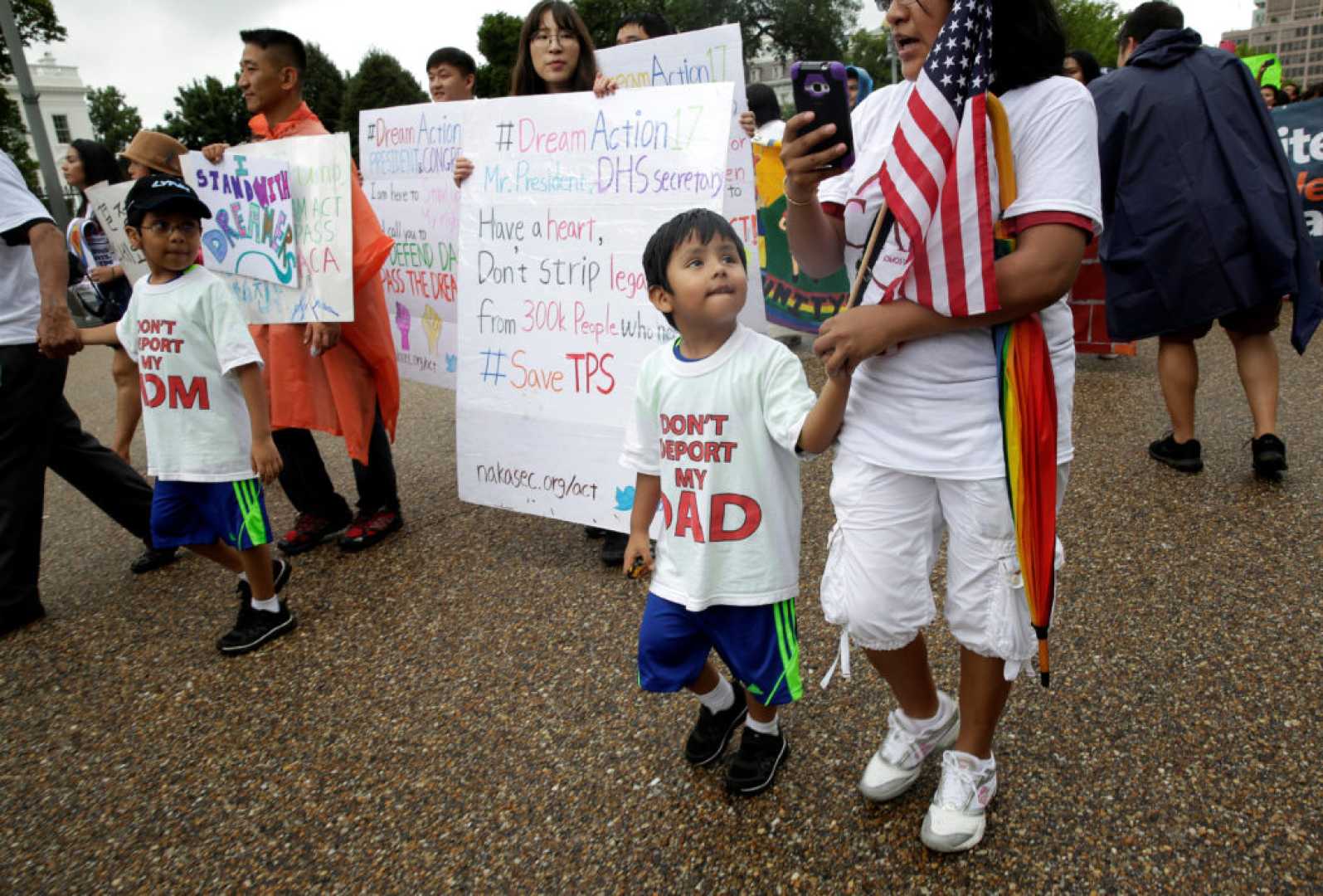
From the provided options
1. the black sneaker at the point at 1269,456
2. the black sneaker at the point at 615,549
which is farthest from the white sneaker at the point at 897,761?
the black sneaker at the point at 1269,456

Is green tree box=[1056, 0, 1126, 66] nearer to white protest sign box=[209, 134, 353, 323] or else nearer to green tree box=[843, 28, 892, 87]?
green tree box=[843, 28, 892, 87]

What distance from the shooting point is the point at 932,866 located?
188 centimetres

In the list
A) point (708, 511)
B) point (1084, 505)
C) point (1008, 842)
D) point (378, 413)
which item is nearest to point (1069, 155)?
point (708, 511)

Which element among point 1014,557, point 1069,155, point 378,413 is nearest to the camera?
point 1069,155

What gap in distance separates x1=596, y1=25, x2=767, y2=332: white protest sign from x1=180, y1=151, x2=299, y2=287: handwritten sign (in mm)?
1575

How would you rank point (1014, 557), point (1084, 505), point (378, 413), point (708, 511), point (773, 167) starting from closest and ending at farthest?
point (1014, 557) → point (708, 511) → point (1084, 505) → point (378, 413) → point (773, 167)

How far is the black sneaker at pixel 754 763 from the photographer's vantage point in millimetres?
2152

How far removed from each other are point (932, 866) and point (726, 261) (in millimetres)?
1395

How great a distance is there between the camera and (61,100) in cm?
6844

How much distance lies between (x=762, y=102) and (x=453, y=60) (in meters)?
2.41

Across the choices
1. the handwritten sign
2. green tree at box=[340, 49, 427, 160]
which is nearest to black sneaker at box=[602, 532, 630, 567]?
the handwritten sign

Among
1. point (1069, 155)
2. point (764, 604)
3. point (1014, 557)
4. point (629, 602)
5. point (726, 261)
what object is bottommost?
point (629, 602)

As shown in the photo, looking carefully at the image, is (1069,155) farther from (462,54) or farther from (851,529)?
(462,54)

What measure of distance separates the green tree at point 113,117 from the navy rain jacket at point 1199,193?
57094 mm
